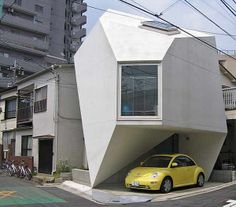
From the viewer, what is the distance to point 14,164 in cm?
2575

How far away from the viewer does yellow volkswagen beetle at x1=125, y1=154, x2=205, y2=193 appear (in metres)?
15.9

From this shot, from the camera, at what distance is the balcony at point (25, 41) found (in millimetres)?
67431

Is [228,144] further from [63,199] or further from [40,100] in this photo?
[63,199]

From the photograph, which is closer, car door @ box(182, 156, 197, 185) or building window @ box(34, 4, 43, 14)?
car door @ box(182, 156, 197, 185)

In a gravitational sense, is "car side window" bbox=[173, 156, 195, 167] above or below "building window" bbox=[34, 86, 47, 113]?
below

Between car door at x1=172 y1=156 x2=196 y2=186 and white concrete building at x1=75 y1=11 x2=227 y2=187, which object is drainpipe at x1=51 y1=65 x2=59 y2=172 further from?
car door at x1=172 y1=156 x2=196 y2=186

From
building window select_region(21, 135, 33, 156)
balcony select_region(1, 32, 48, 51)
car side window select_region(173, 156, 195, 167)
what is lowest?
car side window select_region(173, 156, 195, 167)

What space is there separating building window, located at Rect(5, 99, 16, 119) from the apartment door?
27.7 feet

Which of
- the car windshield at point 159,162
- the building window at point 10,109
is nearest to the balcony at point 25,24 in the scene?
the building window at point 10,109

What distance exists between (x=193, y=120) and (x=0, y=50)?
176 ft

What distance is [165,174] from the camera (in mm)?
16109

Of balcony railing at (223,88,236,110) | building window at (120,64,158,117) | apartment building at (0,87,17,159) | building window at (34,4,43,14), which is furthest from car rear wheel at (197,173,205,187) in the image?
building window at (34,4,43,14)

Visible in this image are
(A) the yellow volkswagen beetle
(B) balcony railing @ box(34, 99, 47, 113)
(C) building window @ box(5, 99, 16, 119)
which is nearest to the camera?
(A) the yellow volkswagen beetle

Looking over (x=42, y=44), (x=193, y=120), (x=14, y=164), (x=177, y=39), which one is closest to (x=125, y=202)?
(x=193, y=120)
